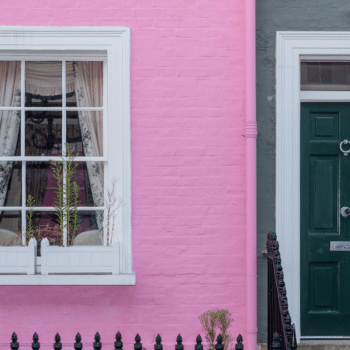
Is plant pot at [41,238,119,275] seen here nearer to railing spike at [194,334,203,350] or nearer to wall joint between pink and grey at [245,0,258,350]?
wall joint between pink and grey at [245,0,258,350]

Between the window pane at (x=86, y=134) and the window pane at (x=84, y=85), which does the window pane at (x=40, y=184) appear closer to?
the window pane at (x=86, y=134)

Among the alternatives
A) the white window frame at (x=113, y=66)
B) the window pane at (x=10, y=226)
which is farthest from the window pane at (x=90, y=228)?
the window pane at (x=10, y=226)

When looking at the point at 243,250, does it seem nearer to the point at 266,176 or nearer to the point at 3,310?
the point at 266,176

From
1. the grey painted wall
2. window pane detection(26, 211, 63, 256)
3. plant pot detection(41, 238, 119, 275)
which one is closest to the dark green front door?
the grey painted wall

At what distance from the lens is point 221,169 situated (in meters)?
4.61

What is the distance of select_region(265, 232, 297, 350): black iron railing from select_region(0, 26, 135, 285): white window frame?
126cm

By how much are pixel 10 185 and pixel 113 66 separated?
1441mm

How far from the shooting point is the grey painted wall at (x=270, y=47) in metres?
4.66

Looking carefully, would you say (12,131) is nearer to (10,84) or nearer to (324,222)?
(10,84)

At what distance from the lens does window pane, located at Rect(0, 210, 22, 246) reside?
15.1ft

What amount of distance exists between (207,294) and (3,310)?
1.84m

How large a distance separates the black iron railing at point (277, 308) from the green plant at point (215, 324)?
0.37 meters

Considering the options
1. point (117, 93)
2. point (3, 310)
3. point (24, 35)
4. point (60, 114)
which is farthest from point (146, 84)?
point (3, 310)

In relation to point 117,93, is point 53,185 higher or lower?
lower
